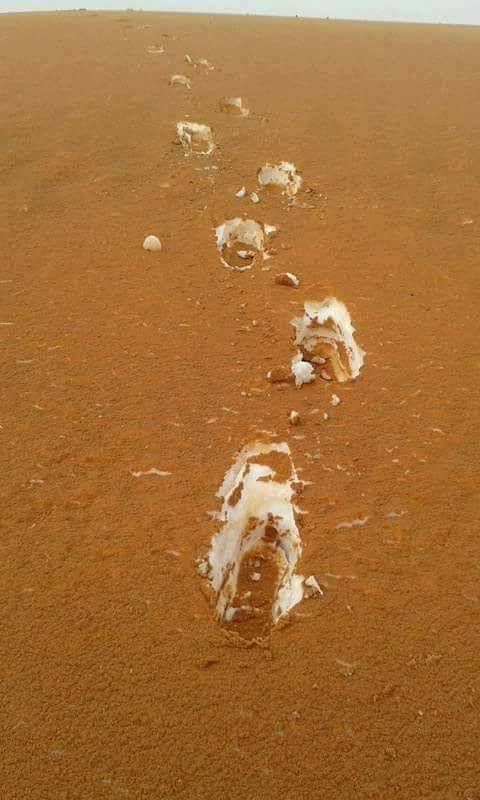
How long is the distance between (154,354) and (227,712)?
1.90m

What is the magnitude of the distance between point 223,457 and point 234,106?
4.63 m

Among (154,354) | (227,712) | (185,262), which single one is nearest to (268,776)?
(227,712)

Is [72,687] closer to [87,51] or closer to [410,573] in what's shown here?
[410,573]

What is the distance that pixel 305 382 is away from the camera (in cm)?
296

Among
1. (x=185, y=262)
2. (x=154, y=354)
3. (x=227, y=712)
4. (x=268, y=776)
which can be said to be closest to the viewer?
(x=268, y=776)

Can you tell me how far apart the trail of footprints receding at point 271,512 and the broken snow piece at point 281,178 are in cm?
134

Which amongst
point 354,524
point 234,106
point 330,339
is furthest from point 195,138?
point 354,524

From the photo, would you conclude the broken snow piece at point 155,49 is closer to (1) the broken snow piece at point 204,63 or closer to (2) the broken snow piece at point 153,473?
(1) the broken snow piece at point 204,63

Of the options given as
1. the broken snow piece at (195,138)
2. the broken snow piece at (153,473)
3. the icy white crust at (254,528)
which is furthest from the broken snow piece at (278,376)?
the broken snow piece at (195,138)

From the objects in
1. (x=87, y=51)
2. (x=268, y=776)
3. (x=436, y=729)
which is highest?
(x=87, y=51)

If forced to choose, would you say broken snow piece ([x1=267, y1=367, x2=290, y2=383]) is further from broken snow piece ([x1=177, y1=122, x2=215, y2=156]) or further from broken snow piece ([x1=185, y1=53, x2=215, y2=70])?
broken snow piece ([x1=185, y1=53, x2=215, y2=70])

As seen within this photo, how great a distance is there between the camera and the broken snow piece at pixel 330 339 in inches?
122

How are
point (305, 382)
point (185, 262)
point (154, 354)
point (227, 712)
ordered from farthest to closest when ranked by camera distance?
point (185, 262) → point (154, 354) → point (305, 382) → point (227, 712)

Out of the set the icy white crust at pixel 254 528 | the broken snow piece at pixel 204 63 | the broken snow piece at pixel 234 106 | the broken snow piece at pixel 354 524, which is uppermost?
the broken snow piece at pixel 204 63
